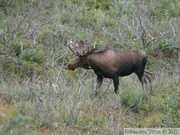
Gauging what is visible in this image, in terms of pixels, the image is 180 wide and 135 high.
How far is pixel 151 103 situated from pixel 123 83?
55.4 inches

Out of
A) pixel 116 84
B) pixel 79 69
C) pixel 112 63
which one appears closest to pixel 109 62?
pixel 112 63

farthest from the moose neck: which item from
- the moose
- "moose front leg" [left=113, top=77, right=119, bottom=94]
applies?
"moose front leg" [left=113, top=77, right=119, bottom=94]

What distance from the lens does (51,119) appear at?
8.31m

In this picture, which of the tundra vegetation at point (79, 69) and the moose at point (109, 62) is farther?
the moose at point (109, 62)

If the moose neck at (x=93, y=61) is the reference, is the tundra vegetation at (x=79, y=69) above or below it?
below

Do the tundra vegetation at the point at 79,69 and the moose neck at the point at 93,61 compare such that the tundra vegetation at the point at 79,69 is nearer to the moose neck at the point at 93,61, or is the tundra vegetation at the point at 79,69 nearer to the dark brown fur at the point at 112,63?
the dark brown fur at the point at 112,63

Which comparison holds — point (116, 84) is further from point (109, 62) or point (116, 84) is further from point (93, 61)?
point (93, 61)

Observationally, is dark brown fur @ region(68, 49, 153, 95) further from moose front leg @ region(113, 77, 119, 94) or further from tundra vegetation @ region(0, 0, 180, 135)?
tundra vegetation @ region(0, 0, 180, 135)

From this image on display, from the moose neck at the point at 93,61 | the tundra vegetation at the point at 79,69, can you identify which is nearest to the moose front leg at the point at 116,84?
the tundra vegetation at the point at 79,69

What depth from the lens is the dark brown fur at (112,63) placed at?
984 cm

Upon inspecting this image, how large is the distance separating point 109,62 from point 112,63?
0.07 m

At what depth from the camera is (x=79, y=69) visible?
41.9 ft

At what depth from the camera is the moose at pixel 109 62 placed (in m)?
9.84

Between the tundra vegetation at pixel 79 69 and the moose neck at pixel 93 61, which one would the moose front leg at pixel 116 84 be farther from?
the moose neck at pixel 93 61
